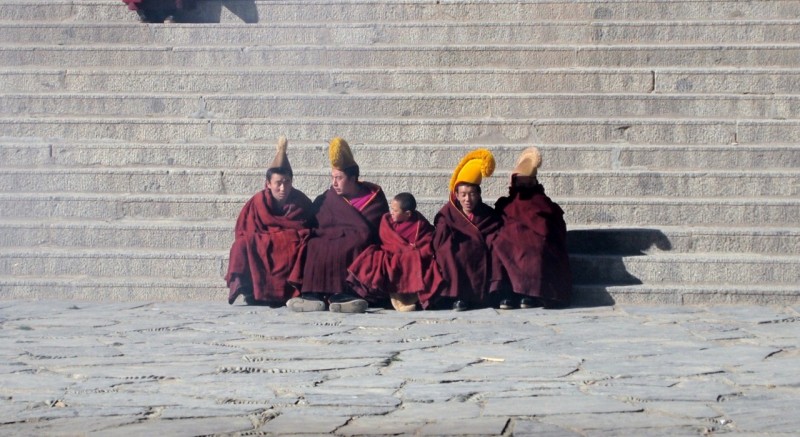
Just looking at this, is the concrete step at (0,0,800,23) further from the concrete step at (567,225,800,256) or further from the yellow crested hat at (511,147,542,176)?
the yellow crested hat at (511,147,542,176)

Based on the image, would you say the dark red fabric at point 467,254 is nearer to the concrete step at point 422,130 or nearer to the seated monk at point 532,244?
the seated monk at point 532,244

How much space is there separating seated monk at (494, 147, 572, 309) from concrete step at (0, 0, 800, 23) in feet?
10.4

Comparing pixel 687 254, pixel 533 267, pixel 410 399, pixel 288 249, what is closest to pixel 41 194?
pixel 288 249

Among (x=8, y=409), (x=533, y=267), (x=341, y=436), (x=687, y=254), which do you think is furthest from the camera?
(x=687, y=254)

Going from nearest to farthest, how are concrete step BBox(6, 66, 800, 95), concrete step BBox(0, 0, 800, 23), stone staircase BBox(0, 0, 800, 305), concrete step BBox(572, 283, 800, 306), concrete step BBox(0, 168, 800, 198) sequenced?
concrete step BBox(572, 283, 800, 306)
stone staircase BBox(0, 0, 800, 305)
concrete step BBox(0, 168, 800, 198)
concrete step BBox(6, 66, 800, 95)
concrete step BBox(0, 0, 800, 23)

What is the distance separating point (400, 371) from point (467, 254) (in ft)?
7.85

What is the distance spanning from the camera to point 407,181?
9.72m

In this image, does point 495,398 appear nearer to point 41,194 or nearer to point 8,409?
point 8,409

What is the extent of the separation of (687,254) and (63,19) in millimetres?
6057

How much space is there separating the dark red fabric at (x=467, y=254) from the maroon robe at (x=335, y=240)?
430 mm

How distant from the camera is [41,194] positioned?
9930 mm

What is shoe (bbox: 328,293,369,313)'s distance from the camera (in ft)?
27.2

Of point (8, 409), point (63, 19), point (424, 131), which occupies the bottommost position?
point (8, 409)

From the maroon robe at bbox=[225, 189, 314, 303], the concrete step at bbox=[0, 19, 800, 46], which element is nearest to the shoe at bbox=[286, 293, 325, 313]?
the maroon robe at bbox=[225, 189, 314, 303]
